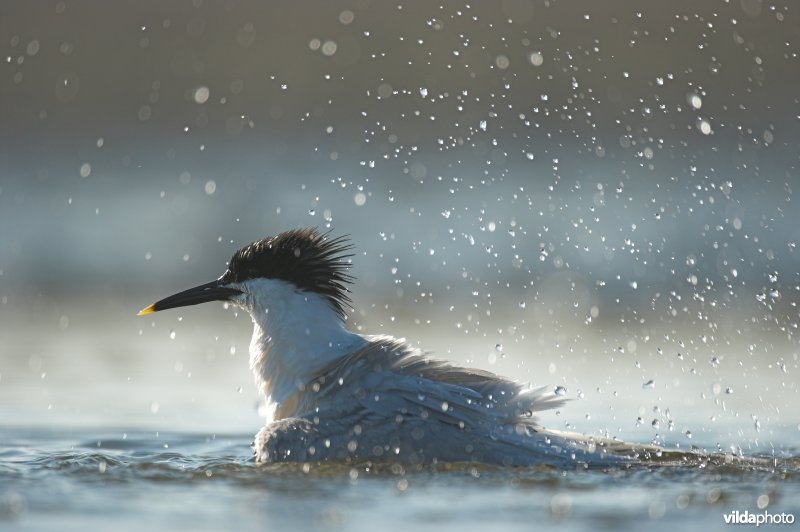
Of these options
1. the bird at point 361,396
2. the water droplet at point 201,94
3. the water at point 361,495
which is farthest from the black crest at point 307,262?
the water droplet at point 201,94

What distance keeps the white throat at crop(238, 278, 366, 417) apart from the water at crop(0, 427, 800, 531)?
73 cm

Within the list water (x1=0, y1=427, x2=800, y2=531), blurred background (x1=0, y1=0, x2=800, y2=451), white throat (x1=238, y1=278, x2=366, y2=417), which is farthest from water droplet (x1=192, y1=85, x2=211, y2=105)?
water (x1=0, y1=427, x2=800, y2=531)

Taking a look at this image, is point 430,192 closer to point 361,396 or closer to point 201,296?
point 201,296

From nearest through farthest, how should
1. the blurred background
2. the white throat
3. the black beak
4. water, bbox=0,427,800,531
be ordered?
water, bbox=0,427,800,531 → the white throat → the black beak → the blurred background

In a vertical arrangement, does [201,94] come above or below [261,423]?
above

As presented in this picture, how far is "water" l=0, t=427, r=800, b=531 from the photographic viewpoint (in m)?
6.20

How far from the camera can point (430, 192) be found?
16125 millimetres

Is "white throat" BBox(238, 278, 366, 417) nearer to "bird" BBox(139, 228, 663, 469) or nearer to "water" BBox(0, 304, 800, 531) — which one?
"bird" BBox(139, 228, 663, 469)

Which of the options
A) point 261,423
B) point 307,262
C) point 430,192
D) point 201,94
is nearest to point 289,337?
point 307,262

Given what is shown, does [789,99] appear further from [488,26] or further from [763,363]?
[763,363]

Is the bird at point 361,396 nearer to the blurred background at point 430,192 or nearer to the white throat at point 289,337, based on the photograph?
the white throat at point 289,337

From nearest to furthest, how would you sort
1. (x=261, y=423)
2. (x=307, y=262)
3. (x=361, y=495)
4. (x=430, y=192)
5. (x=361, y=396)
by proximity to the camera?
1. (x=361, y=495)
2. (x=361, y=396)
3. (x=307, y=262)
4. (x=261, y=423)
5. (x=430, y=192)

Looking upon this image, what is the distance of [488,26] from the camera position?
17828 millimetres

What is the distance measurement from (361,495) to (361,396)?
40.7 inches
